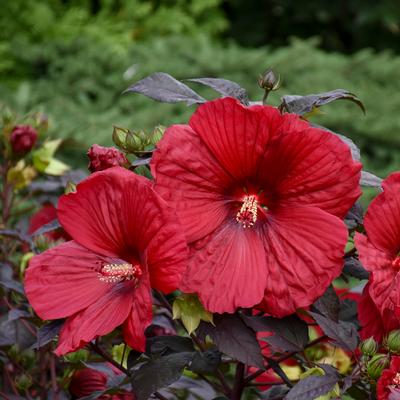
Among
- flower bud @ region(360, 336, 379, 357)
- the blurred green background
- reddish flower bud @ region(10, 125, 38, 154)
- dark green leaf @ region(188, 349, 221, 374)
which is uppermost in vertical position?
flower bud @ region(360, 336, 379, 357)

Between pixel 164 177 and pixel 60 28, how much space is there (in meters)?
3.51

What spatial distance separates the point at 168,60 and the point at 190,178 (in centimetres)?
286

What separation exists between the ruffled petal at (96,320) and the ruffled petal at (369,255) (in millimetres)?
215

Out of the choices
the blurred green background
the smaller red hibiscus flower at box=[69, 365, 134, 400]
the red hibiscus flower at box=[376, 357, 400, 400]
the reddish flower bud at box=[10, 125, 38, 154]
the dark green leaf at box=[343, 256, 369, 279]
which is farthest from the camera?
the blurred green background

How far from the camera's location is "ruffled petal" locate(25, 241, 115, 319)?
0.88m

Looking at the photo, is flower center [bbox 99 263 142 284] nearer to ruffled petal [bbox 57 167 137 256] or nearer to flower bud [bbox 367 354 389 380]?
ruffled petal [bbox 57 167 137 256]

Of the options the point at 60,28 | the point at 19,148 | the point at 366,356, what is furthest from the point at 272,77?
the point at 60,28

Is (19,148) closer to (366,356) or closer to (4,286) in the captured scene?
(4,286)

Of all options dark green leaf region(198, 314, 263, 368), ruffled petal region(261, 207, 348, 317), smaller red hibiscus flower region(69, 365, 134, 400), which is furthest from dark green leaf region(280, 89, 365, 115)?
smaller red hibiscus flower region(69, 365, 134, 400)

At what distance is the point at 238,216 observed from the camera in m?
0.88

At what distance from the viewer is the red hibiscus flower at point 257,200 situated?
0.82 metres

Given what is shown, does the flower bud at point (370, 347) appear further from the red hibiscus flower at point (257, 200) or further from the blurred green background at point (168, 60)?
Answer: the blurred green background at point (168, 60)

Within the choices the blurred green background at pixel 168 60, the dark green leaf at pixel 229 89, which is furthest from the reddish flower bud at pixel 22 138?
the blurred green background at pixel 168 60

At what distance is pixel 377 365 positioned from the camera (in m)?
0.82
